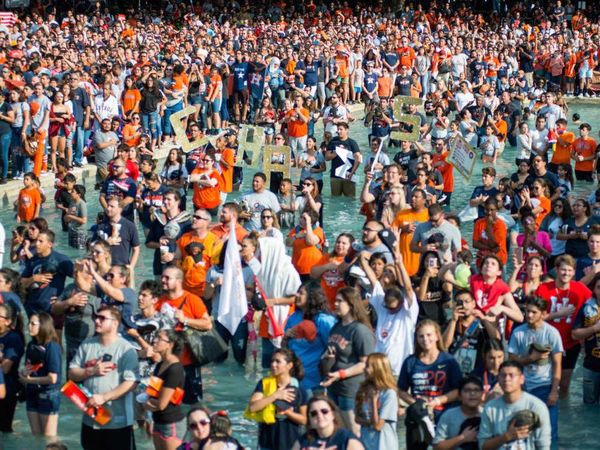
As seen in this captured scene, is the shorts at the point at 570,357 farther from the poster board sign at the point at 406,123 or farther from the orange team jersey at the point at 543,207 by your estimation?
the poster board sign at the point at 406,123

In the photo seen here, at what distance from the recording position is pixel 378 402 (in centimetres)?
812

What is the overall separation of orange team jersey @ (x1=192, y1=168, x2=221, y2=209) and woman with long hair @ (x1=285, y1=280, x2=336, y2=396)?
681cm

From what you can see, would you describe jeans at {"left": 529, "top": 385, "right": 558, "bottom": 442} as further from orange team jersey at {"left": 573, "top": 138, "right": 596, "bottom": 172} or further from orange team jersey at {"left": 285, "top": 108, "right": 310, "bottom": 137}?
orange team jersey at {"left": 285, "top": 108, "right": 310, "bottom": 137}

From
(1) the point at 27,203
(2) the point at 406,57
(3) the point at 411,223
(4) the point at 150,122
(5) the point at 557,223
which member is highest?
(2) the point at 406,57

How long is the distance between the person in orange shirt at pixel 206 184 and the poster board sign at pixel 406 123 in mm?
3211

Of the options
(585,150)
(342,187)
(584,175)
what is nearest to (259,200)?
(342,187)

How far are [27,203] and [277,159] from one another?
3.82m

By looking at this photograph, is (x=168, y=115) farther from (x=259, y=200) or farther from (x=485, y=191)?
(x=485, y=191)

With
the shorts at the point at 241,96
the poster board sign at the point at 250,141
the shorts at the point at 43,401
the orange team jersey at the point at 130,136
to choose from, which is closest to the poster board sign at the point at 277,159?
the poster board sign at the point at 250,141

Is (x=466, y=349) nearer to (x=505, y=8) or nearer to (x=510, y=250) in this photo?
(x=510, y=250)

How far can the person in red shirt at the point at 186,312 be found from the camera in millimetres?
9711

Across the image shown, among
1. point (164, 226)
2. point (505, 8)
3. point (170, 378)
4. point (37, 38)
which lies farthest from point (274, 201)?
point (505, 8)

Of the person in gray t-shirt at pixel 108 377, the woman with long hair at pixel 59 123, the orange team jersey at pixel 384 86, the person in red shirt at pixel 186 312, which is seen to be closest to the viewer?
the person in gray t-shirt at pixel 108 377

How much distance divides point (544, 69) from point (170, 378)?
2812 centimetres
